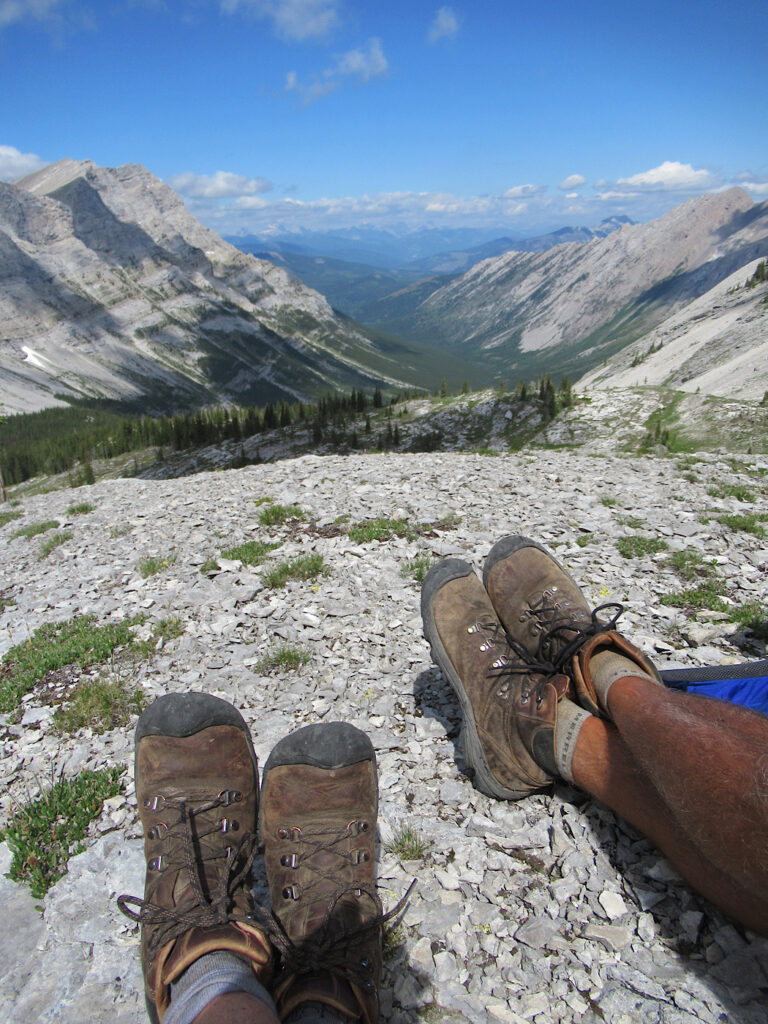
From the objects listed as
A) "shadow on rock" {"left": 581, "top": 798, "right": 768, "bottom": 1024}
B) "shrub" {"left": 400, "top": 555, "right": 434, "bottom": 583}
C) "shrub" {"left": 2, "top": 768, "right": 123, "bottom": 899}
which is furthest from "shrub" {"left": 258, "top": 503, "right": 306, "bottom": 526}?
"shadow on rock" {"left": 581, "top": 798, "right": 768, "bottom": 1024}

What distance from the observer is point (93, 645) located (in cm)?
762

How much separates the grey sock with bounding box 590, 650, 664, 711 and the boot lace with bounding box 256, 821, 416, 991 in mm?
2053

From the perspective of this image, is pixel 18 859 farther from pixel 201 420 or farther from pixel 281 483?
pixel 201 420

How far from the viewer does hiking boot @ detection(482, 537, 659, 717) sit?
4.33 metres

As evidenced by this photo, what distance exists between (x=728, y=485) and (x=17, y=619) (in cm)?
1766

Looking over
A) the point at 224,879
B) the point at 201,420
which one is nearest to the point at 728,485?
the point at 224,879

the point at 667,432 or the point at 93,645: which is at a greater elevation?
the point at 93,645

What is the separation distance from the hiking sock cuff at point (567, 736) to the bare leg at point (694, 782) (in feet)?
0.39

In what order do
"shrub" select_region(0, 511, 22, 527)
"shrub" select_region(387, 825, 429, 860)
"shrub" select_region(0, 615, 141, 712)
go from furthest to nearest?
"shrub" select_region(0, 511, 22, 527)
"shrub" select_region(0, 615, 141, 712)
"shrub" select_region(387, 825, 429, 860)

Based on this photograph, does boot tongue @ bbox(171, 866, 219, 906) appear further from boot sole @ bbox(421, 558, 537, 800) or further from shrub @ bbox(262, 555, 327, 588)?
shrub @ bbox(262, 555, 327, 588)

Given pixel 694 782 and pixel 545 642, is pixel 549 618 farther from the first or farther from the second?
pixel 694 782

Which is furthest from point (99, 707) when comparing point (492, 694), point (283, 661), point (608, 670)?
point (608, 670)

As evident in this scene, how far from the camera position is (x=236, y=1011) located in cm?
274

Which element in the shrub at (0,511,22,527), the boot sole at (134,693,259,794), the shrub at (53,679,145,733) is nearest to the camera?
the boot sole at (134,693,259,794)
